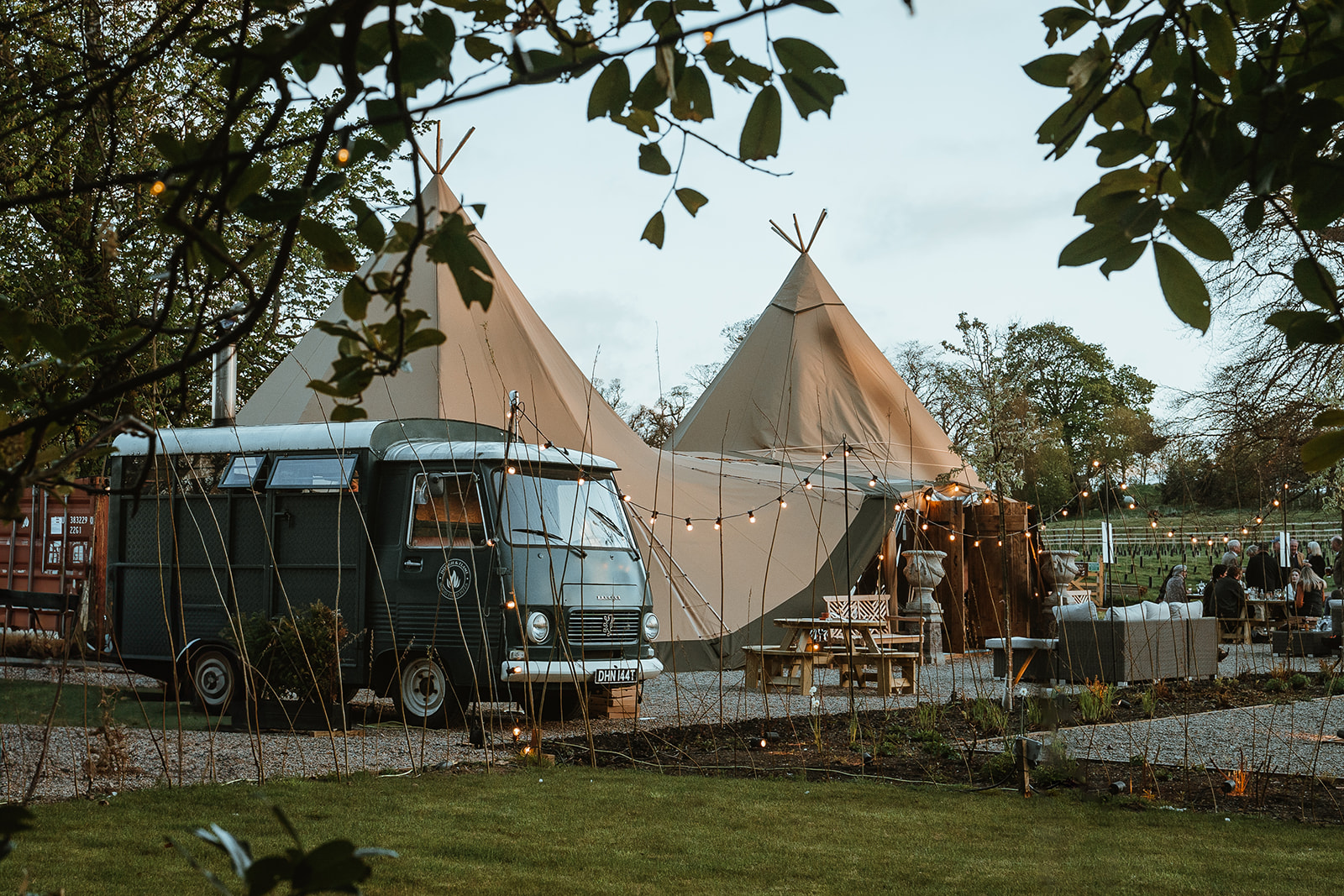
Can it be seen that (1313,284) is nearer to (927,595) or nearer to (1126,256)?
(1126,256)

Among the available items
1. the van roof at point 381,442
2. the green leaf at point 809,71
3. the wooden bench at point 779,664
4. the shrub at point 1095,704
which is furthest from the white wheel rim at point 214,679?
the green leaf at point 809,71

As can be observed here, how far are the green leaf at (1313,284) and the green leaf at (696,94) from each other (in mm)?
735

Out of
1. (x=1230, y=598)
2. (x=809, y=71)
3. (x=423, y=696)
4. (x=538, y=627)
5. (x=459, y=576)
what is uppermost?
(x=809, y=71)

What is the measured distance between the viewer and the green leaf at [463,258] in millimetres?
1072

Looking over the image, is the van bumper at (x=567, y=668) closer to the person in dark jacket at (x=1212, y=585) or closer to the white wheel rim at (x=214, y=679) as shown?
the white wheel rim at (x=214, y=679)

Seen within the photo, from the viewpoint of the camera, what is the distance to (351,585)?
8.99 m

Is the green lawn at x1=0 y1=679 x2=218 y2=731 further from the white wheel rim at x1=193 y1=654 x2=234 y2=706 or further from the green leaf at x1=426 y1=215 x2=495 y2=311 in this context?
the green leaf at x1=426 y1=215 x2=495 y2=311

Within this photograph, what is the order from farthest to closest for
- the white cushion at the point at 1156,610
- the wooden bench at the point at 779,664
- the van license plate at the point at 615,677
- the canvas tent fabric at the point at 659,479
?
the canvas tent fabric at the point at 659,479
the white cushion at the point at 1156,610
the wooden bench at the point at 779,664
the van license plate at the point at 615,677

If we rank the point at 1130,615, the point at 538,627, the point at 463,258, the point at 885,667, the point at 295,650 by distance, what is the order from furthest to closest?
1. the point at 1130,615
2. the point at 885,667
3. the point at 538,627
4. the point at 295,650
5. the point at 463,258

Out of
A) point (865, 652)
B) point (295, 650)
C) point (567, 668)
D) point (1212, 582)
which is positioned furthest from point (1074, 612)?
point (295, 650)

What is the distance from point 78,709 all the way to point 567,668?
4123mm

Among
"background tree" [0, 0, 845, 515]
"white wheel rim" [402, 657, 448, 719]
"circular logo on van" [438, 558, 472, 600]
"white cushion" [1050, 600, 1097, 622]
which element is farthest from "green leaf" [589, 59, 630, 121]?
"white cushion" [1050, 600, 1097, 622]

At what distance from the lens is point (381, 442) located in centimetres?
912

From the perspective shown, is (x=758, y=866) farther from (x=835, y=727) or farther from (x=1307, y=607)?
(x=1307, y=607)
